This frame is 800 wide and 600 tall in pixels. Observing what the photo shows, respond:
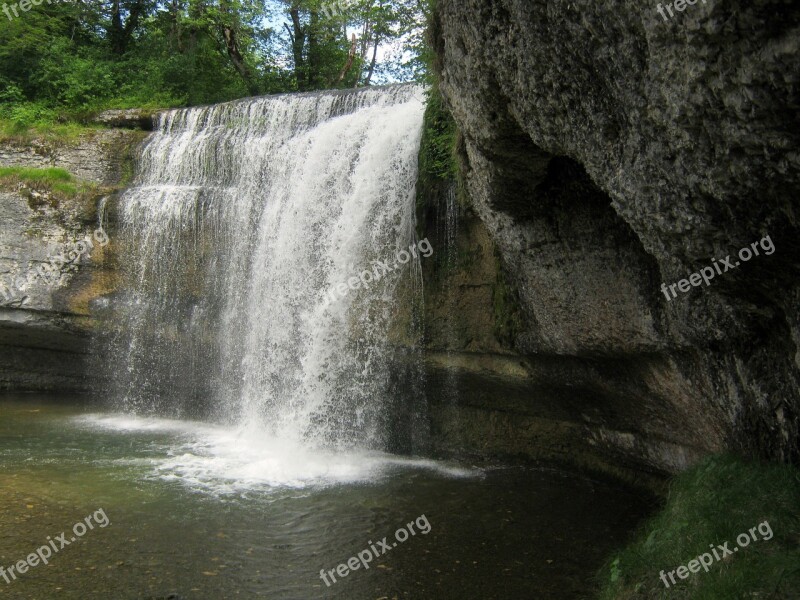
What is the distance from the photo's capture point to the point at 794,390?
15.9 ft

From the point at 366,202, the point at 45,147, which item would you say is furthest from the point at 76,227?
the point at 366,202

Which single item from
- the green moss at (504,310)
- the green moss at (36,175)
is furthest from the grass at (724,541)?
the green moss at (36,175)

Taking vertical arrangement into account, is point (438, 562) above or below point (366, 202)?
below

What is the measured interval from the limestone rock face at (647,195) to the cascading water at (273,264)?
2.87m

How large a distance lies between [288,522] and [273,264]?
5542 mm

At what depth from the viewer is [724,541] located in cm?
445

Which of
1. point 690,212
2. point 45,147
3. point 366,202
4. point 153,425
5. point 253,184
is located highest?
point 45,147

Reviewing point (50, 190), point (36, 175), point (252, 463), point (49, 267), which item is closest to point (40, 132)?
point (36, 175)

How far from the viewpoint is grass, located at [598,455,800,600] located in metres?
3.92

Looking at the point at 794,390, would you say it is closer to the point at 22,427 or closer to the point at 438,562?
the point at 438,562

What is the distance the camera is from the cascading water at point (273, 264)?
33.0 feet

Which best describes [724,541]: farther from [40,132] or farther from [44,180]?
[40,132]

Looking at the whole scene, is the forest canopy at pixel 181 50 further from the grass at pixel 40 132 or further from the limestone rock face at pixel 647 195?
the limestone rock face at pixel 647 195

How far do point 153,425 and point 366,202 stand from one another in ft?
18.3
